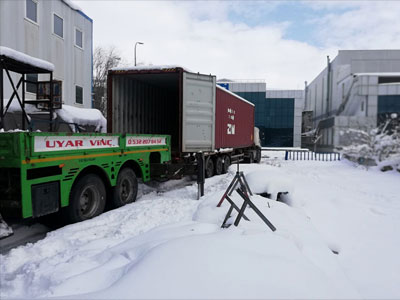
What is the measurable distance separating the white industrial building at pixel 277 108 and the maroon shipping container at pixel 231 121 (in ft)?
120

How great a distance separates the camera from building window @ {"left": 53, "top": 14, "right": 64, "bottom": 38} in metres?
18.3

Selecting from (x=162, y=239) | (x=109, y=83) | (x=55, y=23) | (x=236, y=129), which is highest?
(x=55, y=23)

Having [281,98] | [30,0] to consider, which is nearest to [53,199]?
[30,0]

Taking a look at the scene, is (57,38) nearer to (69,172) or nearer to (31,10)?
(31,10)

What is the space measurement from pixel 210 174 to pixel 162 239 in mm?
8333

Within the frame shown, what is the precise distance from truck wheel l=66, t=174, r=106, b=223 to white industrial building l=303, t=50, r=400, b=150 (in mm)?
27748

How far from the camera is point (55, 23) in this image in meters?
Answer: 18.3

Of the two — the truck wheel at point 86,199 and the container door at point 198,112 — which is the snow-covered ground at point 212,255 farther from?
the container door at point 198,112

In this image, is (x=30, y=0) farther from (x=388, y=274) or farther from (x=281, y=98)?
(x=281, y=98)

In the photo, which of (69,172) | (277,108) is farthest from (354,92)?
(69,172)

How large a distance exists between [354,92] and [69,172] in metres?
41.1

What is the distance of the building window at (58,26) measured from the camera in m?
18.3

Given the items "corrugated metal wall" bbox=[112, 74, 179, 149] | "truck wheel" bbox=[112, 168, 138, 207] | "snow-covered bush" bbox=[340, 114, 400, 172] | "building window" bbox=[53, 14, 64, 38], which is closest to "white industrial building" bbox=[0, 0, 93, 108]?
"building window" bbox=[53, 14, 64, 38]

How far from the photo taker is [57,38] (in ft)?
60.6
